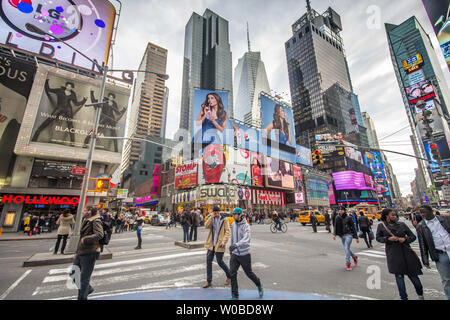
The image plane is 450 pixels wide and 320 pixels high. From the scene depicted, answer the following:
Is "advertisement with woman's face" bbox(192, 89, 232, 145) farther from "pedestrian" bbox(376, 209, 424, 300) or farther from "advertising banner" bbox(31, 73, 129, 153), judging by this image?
"pedestrian" bbox(376, 209, 424, 300)

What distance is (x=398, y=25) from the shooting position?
10500 cm

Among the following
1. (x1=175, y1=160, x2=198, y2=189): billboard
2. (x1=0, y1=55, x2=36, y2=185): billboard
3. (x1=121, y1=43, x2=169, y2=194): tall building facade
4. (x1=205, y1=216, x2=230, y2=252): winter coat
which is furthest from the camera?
(x1=121, y1=43, x2=169, y2=194): tall building facade

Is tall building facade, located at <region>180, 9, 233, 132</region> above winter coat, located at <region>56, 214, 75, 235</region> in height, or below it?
above

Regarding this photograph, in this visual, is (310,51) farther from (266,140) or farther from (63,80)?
(63,80)

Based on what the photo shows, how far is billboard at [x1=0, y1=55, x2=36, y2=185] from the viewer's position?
20.1 m

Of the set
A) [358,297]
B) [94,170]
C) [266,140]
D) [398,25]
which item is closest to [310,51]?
[398,25]

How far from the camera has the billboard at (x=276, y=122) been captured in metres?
57.4

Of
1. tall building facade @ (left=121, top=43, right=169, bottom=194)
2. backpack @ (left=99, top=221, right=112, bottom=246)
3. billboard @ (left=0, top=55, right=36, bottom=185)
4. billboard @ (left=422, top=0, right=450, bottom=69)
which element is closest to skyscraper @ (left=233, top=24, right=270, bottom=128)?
tall building facade @ (left=121, top=43, right=169, bottom=194)

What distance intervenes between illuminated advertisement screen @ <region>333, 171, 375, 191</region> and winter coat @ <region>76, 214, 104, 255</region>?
9374cm

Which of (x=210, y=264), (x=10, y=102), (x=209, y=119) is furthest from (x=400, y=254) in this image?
(x=209, y=119)

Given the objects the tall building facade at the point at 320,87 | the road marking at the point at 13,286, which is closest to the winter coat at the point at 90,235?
the road marking at the point at 13,286

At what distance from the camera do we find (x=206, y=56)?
437 feet

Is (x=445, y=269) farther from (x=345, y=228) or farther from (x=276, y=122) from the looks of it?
(x=276, y=122)

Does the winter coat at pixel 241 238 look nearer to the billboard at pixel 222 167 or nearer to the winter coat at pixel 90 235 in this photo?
the winter coat at pixel 90 235
